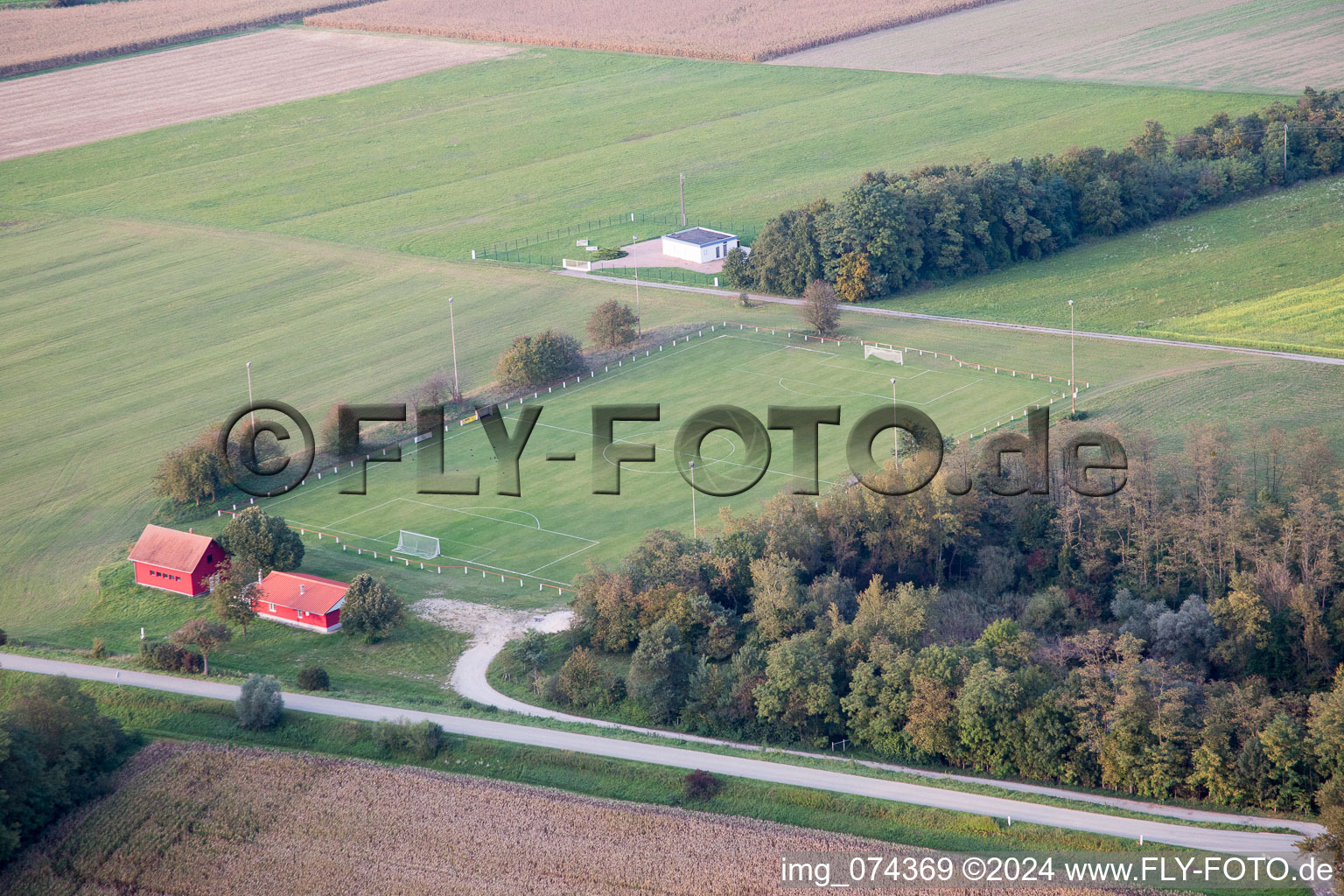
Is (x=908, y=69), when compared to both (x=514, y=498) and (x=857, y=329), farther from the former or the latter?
(x=514, y=498)

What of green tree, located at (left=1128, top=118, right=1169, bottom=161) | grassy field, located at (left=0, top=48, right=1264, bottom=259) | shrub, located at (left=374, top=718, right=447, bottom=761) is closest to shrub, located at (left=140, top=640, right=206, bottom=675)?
shrub, located at (left=374, top=718, right=447, bottom=761)

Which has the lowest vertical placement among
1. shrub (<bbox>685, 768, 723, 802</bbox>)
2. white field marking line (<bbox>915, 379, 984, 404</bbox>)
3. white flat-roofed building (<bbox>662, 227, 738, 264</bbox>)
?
shrub (<bbox>685, 768, 723, 802</bbox>)

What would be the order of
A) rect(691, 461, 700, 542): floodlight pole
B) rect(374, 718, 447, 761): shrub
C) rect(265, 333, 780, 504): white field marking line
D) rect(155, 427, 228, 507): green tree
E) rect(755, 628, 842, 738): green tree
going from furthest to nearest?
rect(265, 333, 780, 504): white field marking line → rect(155, 427, 228, 507): green tree → rect(691, 461, 700, 542): floodlight pole → rect(755, 628, 842, 738): green tree → rect(374, 718, 447, 761): shrub

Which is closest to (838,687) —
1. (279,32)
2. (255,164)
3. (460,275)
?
(460,275)

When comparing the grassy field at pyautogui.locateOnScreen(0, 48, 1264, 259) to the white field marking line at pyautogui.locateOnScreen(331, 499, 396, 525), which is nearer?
the white field marking line at pyautogui.locateOnScreen(331, 499, 396, 525)

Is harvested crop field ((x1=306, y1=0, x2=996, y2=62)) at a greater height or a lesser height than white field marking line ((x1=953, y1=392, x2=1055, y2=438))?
greater

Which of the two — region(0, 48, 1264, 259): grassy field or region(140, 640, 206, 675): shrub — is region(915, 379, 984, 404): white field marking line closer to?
region(0, 48, 1264, 259): grassy field

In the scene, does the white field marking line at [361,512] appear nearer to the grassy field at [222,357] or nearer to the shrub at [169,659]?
the grassy field at [222,357]
